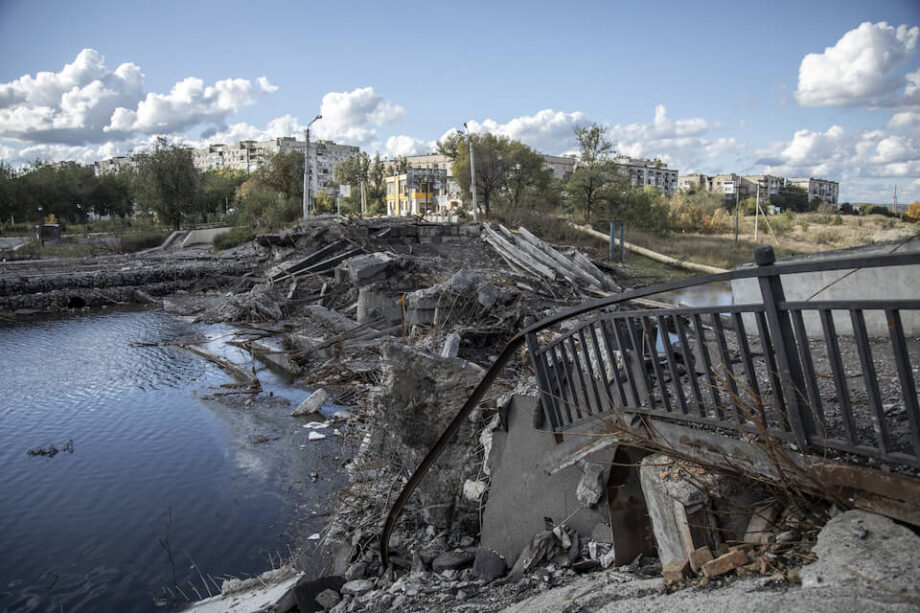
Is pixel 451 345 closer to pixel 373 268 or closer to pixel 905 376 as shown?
pixel 905 376

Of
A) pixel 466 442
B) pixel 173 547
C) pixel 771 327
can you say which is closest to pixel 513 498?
pixel 466 442

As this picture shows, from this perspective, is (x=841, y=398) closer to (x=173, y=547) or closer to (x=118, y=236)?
(x=173, y=547)

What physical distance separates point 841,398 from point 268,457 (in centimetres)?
721

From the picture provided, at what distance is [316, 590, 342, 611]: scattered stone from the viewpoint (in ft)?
14.6

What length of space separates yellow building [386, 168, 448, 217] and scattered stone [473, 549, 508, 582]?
65585 millimetres

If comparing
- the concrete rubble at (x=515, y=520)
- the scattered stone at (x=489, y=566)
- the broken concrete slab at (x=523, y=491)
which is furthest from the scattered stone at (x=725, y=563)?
the scattered stone at (x=489, y=566)

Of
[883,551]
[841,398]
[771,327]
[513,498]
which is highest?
[771,327]

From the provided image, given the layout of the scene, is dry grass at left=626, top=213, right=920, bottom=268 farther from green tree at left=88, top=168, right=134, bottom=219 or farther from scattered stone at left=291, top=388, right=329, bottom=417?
green tree at left=88, top=168, right=134, bottom=219

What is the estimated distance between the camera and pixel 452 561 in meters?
4.57

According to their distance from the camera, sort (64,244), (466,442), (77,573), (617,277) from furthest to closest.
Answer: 1. (64,244)
2. (617,277)
3. (77,573)
4. (466,442)

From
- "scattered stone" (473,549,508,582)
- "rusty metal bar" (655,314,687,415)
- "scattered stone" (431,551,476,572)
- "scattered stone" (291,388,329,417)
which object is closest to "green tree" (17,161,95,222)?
"scattered stone" (291,388,329,417)

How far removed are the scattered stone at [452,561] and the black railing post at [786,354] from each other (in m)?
2.86

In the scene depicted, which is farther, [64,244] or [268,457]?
[64,244]

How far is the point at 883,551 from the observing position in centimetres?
217
